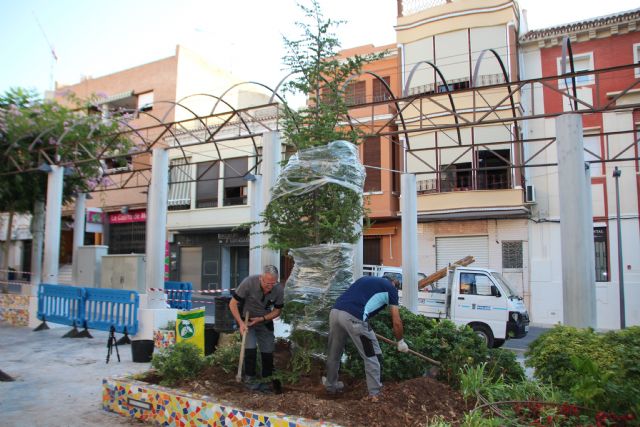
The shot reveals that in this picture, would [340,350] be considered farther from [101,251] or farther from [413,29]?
[413,29]

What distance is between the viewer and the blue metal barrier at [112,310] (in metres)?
10.6

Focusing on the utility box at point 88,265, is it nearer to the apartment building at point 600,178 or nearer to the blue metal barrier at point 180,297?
the blue metal barrier at point 180,297

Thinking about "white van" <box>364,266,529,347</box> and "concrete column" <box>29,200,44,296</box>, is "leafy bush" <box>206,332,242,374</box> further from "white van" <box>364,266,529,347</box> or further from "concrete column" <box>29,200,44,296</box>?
"concrete column" <box>29,200,44,296</box>

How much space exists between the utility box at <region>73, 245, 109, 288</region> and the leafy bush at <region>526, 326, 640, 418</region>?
13297 millimetres

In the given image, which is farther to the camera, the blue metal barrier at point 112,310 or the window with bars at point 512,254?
the window with bars at point 512,254

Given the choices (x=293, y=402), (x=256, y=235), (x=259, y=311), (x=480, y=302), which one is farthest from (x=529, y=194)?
(x=293, y=402)

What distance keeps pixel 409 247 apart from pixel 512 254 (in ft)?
31.8

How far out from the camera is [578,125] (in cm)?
866

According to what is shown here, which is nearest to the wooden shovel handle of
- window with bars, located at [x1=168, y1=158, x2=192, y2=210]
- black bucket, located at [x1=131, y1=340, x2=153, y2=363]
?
black bucket, located at [x1=131, y1=340, x2=153, y2=363]

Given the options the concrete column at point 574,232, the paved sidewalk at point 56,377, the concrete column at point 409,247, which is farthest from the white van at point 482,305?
the paved sidewalk at point 56,377

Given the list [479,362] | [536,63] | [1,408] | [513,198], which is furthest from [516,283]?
[1,408]

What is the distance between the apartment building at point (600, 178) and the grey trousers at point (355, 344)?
1451 cm

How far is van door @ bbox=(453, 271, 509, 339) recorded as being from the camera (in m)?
12.2

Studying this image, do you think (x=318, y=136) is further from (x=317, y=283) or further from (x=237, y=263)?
(x=237, y=263)
